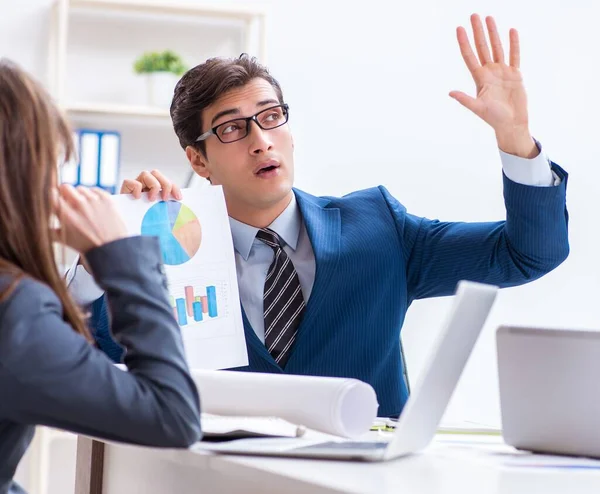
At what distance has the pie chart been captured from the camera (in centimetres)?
180

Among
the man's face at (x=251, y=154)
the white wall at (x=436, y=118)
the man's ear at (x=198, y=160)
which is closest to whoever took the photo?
the man's face at (x=251, y=154)

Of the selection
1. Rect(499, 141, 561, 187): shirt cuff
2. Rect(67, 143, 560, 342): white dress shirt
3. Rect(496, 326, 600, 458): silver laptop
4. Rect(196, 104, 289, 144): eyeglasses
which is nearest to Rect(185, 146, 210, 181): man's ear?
Rect(196, 104, 289, 144): eyeglasses

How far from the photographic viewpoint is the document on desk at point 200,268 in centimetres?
180

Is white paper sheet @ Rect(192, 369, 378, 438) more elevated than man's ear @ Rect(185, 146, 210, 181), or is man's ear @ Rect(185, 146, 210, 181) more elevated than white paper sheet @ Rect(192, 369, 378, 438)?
man's ear @ Rect(185, 146, 210, 181)

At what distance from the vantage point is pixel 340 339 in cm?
203

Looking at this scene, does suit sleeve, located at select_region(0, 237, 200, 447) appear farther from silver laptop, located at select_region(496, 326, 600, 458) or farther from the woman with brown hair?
silver laptop, located at select_region(496, 326, 600, 458)

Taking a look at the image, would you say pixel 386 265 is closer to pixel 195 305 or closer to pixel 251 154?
pixel 251 154

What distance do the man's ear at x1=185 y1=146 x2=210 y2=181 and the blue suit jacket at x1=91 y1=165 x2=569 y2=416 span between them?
11.1 inches

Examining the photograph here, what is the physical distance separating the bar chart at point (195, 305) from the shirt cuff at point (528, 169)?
0.62m

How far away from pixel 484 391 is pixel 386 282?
6.68 feet

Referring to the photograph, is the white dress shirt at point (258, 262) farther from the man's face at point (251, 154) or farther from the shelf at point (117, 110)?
the shelf at point (117, 110)

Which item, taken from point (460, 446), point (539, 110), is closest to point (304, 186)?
point (539, 110)

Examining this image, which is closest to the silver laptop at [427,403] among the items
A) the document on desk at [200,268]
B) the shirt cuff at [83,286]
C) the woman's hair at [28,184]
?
the woman's hair at [28,184]

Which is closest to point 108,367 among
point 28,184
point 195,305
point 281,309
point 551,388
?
point 28,184
